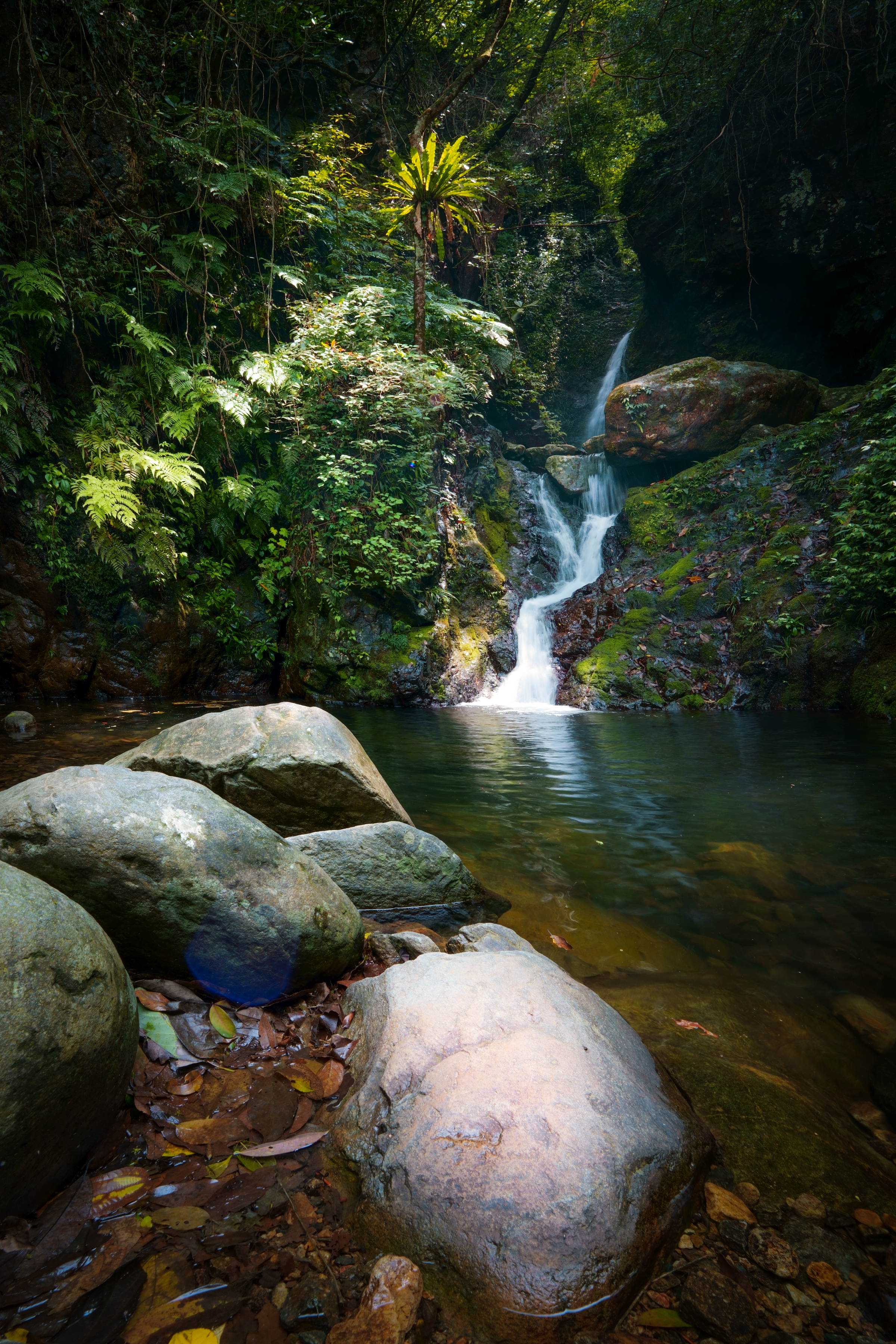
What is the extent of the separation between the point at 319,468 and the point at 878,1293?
11693mm

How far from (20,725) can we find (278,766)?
17.3 feet

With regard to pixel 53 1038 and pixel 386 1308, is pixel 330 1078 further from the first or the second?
pixel 53 1038

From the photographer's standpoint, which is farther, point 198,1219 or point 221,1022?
point 221,1022

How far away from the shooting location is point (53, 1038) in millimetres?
1293

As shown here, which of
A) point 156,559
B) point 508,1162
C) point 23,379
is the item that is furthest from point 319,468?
point 508,1162

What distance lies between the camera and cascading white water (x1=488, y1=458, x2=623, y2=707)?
12.7 meters

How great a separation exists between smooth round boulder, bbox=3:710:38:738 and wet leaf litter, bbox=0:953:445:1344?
611 cm

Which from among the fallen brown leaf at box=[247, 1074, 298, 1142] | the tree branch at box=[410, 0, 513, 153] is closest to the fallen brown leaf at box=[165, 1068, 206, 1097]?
the fallen brown leaf at box=[247, 1074, 298, 1142]

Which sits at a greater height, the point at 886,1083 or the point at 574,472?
the point at 574,472

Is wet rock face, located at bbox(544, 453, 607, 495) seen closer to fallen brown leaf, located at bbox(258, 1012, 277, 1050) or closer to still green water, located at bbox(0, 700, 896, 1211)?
still green water, located at bbox(0, 700, 896, 1211)

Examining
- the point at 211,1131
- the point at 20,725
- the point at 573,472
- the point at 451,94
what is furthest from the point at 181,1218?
the point at 573,472

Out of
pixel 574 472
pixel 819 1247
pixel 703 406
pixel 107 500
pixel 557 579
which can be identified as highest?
pixel 703 406

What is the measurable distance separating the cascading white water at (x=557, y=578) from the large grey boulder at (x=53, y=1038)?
Result: 1089cm

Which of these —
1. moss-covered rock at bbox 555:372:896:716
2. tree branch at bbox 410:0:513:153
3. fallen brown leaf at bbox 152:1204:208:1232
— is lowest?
fallen brown leaf at bbox 152:1204:208:1232
